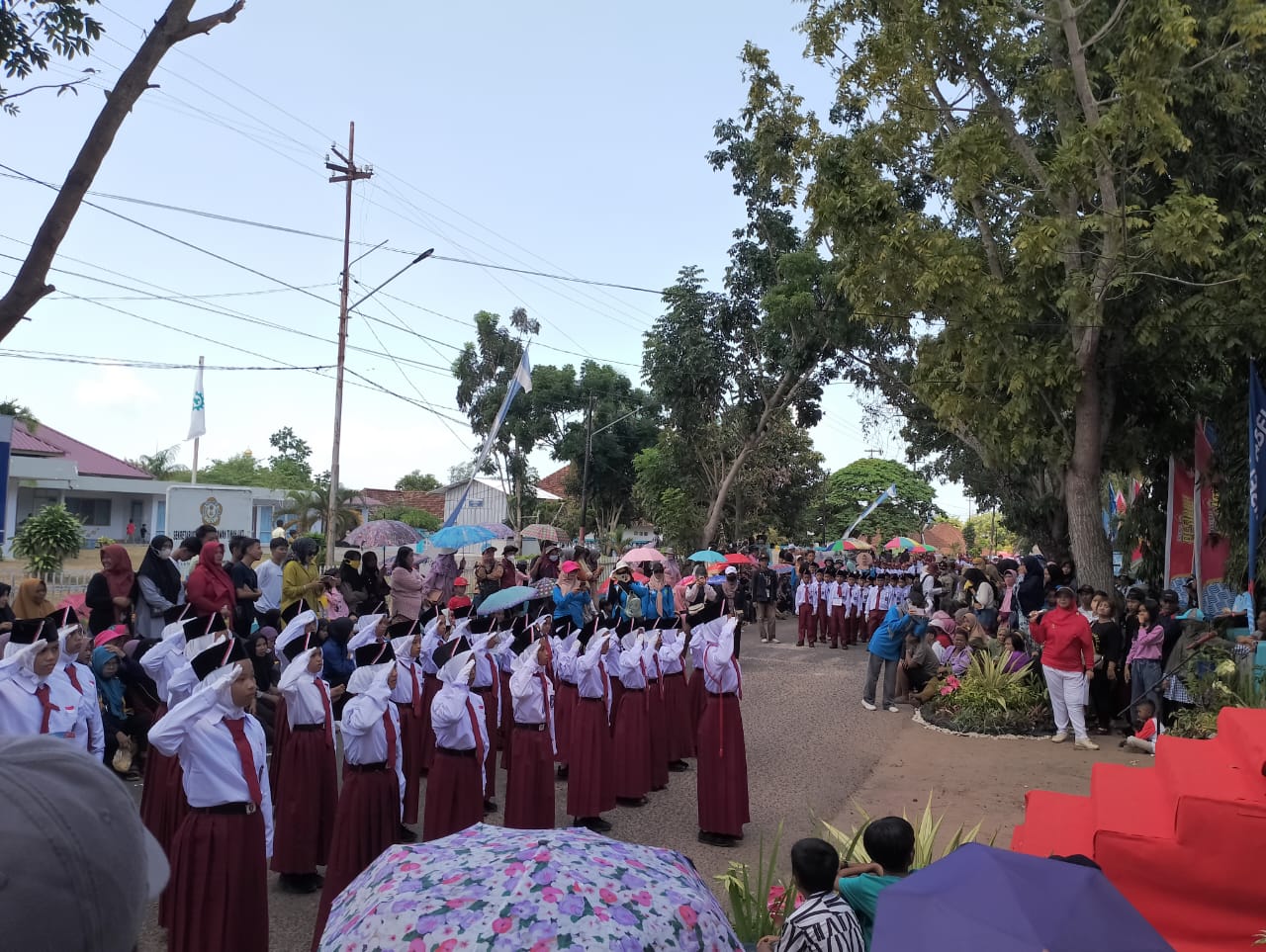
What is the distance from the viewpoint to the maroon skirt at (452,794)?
6.42 m

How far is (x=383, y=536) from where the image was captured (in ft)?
50.7

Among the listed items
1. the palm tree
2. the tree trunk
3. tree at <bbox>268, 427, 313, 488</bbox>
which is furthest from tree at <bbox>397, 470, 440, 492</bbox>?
the tree trunk

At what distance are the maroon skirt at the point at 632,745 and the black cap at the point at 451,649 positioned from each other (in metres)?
1.72

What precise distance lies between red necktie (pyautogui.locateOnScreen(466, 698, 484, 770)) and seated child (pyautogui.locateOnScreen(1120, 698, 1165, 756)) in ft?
24.2

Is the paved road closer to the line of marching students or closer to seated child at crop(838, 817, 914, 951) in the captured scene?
the line of marching students

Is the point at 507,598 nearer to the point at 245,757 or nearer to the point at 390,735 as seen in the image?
the point at 390,735

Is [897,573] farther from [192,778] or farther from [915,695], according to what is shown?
[192,778]

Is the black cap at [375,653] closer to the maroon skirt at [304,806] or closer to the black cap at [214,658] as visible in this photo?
the maroon skirt at [304,806]

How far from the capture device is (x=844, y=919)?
10.6 ft

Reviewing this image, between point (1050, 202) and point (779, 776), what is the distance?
335 inches

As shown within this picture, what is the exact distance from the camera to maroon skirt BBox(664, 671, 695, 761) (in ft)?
32.3

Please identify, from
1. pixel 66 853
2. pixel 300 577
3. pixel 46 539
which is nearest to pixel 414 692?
pixel 300 577

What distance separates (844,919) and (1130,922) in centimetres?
104

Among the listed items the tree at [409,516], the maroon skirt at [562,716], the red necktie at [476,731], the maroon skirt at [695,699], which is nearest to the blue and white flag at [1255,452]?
the maroon skirt at [695,699]
